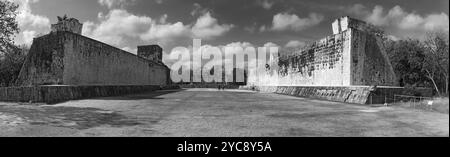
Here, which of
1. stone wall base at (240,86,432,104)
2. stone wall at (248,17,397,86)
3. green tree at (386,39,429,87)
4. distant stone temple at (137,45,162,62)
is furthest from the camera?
distant stone temple at (137,45,162,62)

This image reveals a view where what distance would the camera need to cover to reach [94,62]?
20031 millimetres

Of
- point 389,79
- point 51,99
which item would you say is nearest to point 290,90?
point 389,79

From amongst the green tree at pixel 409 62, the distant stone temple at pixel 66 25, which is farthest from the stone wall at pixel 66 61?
the green tree at pixel 409 62

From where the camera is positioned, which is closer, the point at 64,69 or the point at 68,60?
the point at 64,69

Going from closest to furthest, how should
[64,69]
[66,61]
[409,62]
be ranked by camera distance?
[64,69] → [66,61] → [409,62]

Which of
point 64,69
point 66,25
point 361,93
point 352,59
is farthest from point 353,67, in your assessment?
point 66,25

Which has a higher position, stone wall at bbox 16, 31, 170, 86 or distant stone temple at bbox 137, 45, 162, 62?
distant stone temple at bbox 137, 45, 162, 62

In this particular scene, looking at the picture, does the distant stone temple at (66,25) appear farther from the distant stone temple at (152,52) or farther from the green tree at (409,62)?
the distant stone temple at (152,52)

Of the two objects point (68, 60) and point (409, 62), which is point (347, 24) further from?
point (409, 62)

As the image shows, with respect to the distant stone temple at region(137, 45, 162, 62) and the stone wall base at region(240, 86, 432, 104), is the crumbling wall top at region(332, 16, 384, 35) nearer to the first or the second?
the stone wall base at region(240, 86, 432, 104)

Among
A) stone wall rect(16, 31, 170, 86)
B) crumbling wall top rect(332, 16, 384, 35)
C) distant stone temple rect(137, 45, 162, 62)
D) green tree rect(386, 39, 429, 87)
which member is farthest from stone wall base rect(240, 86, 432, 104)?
distant stone temple rect(137, 45, 162, 62)

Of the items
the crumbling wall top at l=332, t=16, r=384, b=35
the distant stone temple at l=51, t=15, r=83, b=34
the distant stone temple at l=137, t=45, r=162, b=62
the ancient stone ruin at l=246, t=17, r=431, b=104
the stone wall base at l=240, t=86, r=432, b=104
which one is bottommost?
the stone wall base at l=240, t=86, r=432, b=104

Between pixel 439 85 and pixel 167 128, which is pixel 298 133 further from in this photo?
pixel 439 85

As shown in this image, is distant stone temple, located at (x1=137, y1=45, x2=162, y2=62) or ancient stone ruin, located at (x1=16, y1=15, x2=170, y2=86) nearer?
ancient stone ruin, located at (x1=16, y1=15, x2=170, y2=86)
